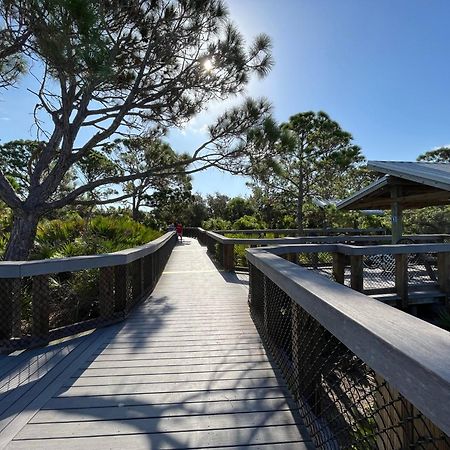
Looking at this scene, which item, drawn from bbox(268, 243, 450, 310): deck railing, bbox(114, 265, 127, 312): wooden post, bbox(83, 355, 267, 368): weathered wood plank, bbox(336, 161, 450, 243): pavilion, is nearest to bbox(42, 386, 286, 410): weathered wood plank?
bbox(83, 355, 267, 368): weathered wood plank

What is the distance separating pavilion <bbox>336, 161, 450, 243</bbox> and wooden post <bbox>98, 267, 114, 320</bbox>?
5.35 metres

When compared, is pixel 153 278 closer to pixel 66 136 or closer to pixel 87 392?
pixel 66 136

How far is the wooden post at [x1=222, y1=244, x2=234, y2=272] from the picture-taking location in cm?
791

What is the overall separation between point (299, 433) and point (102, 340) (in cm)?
215

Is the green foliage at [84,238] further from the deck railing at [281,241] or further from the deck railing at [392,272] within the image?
the deck railing at [392,272]

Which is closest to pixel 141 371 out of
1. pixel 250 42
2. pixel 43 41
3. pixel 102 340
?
pixel 102 340

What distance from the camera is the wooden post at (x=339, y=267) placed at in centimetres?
444

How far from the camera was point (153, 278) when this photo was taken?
237 inches

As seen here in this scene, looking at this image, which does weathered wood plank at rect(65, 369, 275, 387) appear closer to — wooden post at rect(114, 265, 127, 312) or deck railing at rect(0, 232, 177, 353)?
deck railing at rect(0, 232, 177, 353)

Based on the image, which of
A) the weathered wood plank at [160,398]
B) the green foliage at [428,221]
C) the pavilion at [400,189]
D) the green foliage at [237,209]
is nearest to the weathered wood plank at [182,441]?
the weathered wood plank at [160,398]

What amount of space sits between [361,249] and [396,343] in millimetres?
3377

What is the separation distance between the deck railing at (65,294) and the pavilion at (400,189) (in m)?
5.04

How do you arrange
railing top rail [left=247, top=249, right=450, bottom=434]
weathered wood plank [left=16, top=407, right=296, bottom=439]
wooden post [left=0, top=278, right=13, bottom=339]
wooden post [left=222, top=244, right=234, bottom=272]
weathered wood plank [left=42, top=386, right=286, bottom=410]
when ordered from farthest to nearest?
wooden post [left=222, top=244, right=234, bottom=272] → wooden post [left=0, top=278, right=13, bottom=339] → weathered wood plank [left=42, top=386, right=286, bottom=410] → weathered wood plank [left=16, top=407, right=296, bottom=439] → railing top rail [left=247, top=249, right=450, bottom=434]

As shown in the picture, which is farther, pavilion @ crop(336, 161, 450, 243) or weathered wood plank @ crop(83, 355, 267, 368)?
pavilion @ crop(336, 161, 450, 243)
